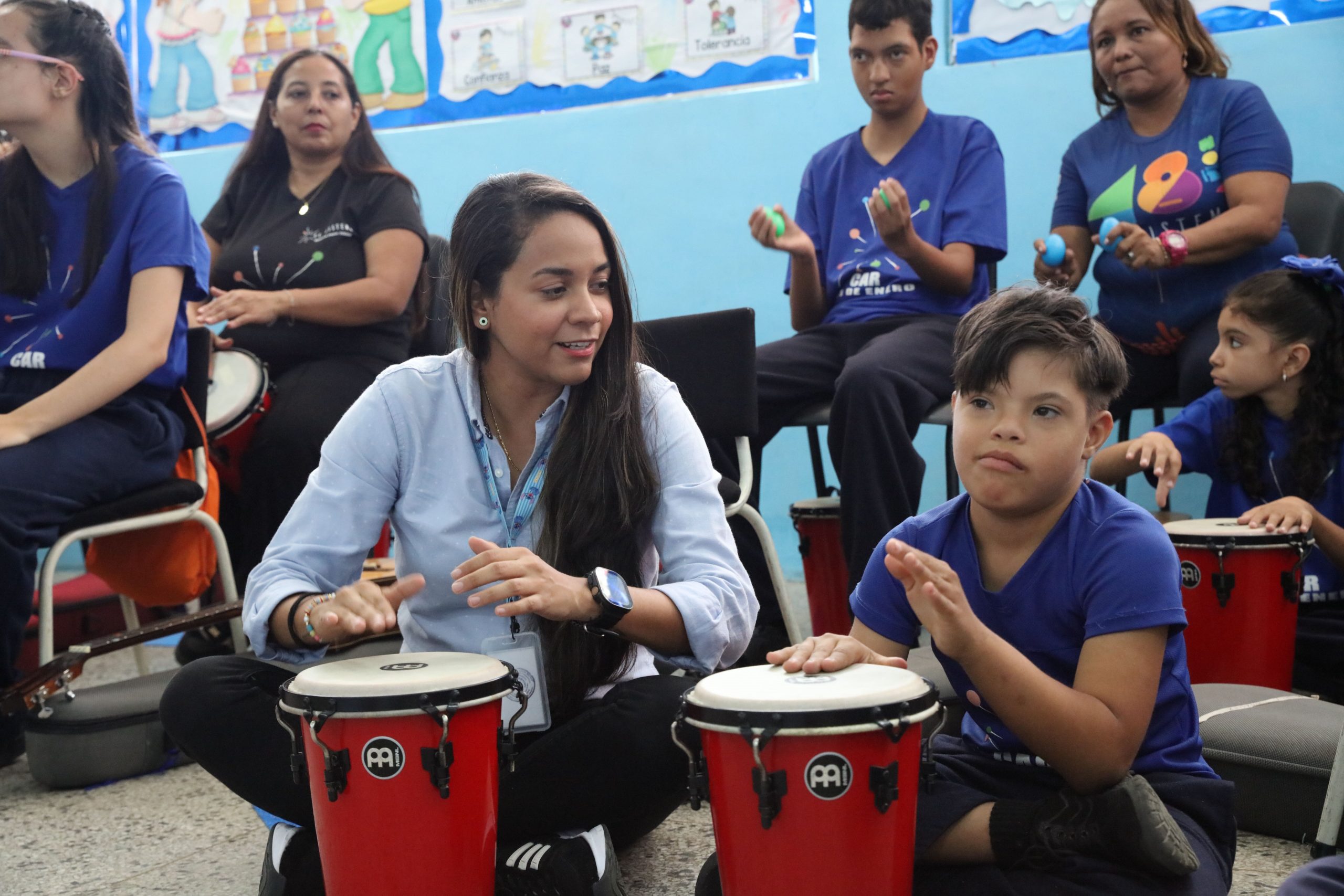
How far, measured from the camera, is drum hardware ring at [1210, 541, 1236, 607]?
215cm

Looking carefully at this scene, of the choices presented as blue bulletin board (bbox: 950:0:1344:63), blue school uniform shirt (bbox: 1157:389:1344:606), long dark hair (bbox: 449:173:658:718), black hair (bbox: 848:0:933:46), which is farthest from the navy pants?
blue bulletin board (bbox: 950:0:1344:63)

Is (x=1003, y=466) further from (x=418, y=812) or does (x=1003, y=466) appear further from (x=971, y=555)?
(x=418, y=812)

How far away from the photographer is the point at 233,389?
2973mm

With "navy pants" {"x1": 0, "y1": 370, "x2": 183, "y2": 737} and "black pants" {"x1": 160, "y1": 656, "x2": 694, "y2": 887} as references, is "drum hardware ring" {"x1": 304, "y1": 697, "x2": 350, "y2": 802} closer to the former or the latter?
"black pants" {"x1": 160, "y1": 656, "x2": 694, "y2": 887}

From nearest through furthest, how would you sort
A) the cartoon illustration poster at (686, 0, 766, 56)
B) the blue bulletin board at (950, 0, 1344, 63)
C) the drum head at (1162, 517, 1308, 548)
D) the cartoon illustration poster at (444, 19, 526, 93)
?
the drum head at (1162, 517, 1308, 548)
the blue bulletin board at (950, 0, 1344, 63)
the cartoon illustration poster at (686, 0, 766, 56)
the cartoon illustration poster at (444, 19, 526, 93)

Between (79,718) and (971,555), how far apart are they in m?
1.80

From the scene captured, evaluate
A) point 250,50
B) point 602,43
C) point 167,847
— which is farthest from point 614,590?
point 250,50

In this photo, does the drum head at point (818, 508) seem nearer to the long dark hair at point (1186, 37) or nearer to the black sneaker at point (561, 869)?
the long dark hair at point (1186, 37)

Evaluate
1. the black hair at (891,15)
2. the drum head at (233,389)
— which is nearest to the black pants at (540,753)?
the drum head at (233,389)

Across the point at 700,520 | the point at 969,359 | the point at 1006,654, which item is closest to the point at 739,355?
the point at 700,520

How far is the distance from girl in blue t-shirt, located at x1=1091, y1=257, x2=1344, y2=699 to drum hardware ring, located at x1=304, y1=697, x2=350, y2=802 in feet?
5.61

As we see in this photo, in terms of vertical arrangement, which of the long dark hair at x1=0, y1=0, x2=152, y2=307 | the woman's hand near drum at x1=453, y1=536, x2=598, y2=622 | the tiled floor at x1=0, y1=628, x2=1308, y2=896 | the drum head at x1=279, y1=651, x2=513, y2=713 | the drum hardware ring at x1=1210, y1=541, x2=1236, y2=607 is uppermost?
the long dark hair at x1=0, y1=0, x2=152, y2=307

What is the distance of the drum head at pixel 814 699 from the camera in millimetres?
1247

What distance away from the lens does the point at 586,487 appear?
1.74m
